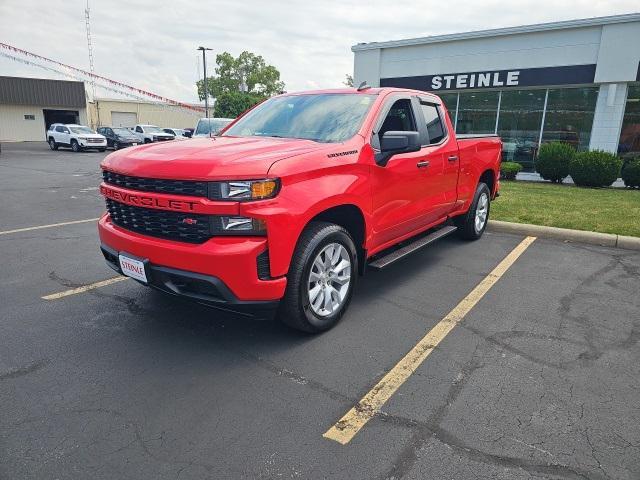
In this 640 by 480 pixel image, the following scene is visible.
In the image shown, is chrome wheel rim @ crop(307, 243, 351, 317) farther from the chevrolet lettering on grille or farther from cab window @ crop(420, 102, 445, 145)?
cab window @ crop(420, 102, 445, 145)

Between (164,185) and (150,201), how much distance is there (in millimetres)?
163

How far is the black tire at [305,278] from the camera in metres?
3.30

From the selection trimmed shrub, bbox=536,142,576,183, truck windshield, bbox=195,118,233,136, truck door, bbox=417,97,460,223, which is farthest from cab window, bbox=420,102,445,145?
truck windshield, bbox=195,118,233,136

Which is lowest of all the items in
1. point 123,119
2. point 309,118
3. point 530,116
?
point 309,118

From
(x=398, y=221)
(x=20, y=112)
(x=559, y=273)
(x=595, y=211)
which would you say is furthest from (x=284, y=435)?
(x=20, y=112)

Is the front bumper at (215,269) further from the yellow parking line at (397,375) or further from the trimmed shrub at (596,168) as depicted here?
the trimmed shrub at (596,168)

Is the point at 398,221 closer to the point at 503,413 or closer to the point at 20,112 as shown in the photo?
the point at 503,413

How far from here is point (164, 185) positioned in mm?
3174

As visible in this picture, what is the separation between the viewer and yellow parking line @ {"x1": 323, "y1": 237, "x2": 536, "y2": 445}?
8.42 ft

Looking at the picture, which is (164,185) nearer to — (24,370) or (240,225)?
(240,225)

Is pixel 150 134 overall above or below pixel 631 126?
below

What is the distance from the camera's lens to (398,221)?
4.47 metres

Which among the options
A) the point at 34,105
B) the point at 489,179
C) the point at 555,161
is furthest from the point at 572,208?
the point at 34,105

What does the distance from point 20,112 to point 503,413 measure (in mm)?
53115
